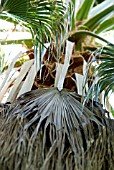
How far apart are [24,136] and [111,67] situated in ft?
1.25

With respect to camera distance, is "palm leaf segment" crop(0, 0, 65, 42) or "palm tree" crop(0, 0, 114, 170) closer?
"palm tree" crop(0, 0, 114, 170)

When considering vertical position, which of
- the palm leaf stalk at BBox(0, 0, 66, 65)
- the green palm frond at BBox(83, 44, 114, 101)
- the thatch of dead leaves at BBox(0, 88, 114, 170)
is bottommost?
the thatch of dead leaves at BBox(0, 88, 114, 170)

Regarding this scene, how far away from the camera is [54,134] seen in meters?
0.92

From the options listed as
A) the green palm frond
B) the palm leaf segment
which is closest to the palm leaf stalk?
the palm leaf segment

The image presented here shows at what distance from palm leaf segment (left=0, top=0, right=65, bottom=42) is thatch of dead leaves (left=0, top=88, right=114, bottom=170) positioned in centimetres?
30

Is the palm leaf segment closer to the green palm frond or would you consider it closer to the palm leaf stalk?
the palm leaf stalk

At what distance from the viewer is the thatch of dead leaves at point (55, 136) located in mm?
863

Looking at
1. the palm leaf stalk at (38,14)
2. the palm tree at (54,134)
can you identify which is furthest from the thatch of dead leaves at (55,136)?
the palm leaf stalk at (38,14)

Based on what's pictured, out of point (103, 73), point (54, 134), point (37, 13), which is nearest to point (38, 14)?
point (37, 13)

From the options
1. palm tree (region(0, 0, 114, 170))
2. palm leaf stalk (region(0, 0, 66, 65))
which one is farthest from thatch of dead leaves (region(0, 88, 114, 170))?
palm leaf stalk (region(0, 0, 66, 65))

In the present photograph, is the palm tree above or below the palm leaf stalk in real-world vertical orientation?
below

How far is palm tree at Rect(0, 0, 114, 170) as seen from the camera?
34.0 inches

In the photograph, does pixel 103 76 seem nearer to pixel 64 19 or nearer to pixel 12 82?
pixel 64 19

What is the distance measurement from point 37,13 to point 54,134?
0.49 meters
